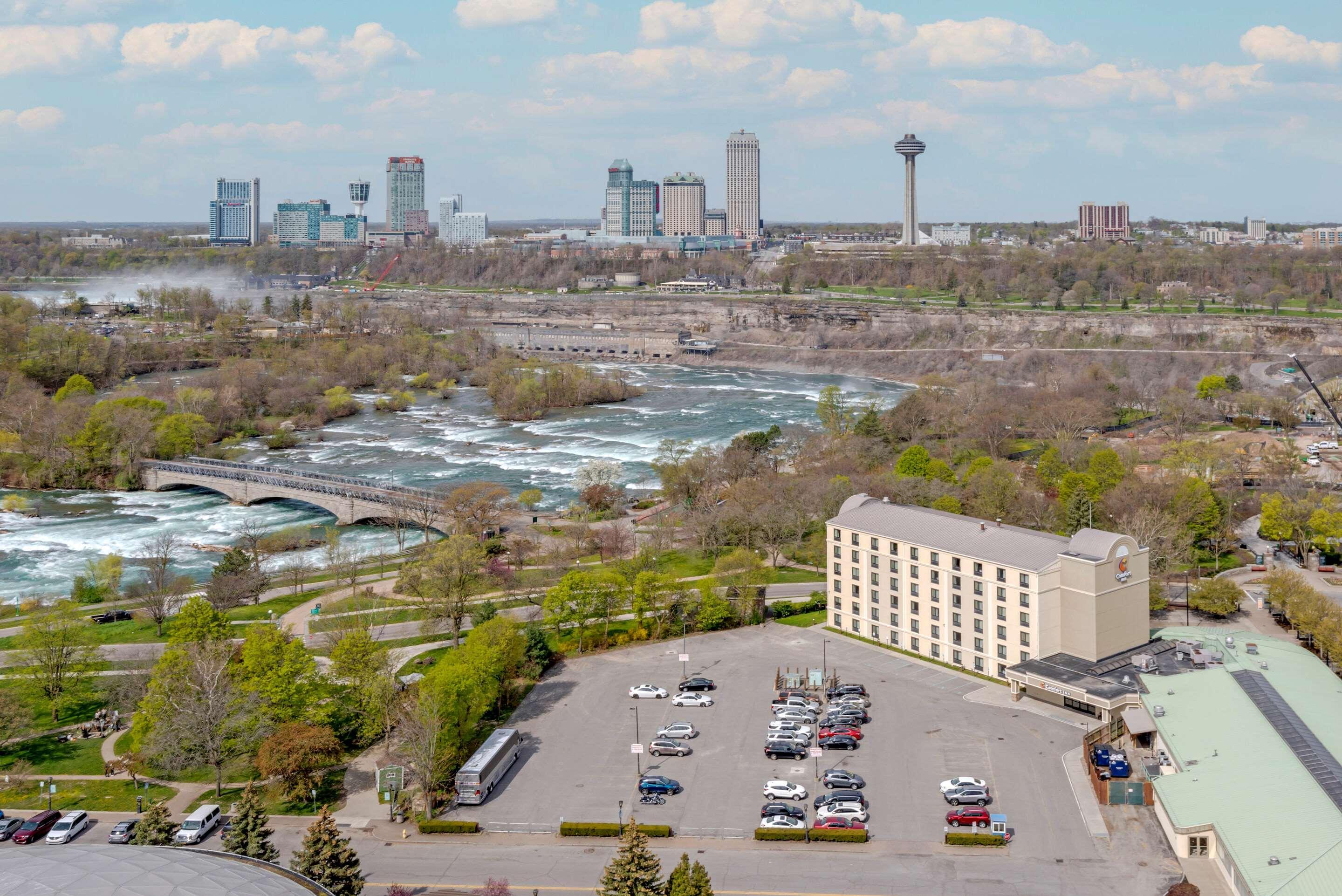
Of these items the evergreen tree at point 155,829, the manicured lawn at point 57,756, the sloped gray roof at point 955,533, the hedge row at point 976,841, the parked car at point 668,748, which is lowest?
the manicured lawn at point 57,756

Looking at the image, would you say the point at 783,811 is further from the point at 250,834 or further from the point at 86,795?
the point at 86,795

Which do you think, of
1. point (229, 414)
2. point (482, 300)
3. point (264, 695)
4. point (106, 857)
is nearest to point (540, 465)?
point (229, 414)

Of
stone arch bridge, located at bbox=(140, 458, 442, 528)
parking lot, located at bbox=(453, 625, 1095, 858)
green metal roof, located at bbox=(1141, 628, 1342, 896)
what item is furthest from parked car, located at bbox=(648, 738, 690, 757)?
stone arch bridge, located at bbox=(140, 458, 442, 528)

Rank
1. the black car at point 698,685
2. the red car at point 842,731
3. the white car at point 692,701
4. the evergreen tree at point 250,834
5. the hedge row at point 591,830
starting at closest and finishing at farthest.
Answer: the evergreen tree at point 250,834 < the hedge row at point 591,830 < the red car at point 842,731 < the white car at point 692,701 < the black car at point 698,685

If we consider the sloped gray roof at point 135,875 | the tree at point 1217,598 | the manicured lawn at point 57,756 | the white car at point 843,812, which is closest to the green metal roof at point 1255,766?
the tree at point 1217,598

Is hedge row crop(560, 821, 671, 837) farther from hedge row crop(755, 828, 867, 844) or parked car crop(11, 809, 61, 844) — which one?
parked car crop(11, 809, 61, 844)

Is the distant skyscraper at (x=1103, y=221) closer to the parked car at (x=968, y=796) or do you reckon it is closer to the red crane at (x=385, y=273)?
the red crane at (x=385, y=273)

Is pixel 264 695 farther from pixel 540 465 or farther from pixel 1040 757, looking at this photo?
pixel 540 465
